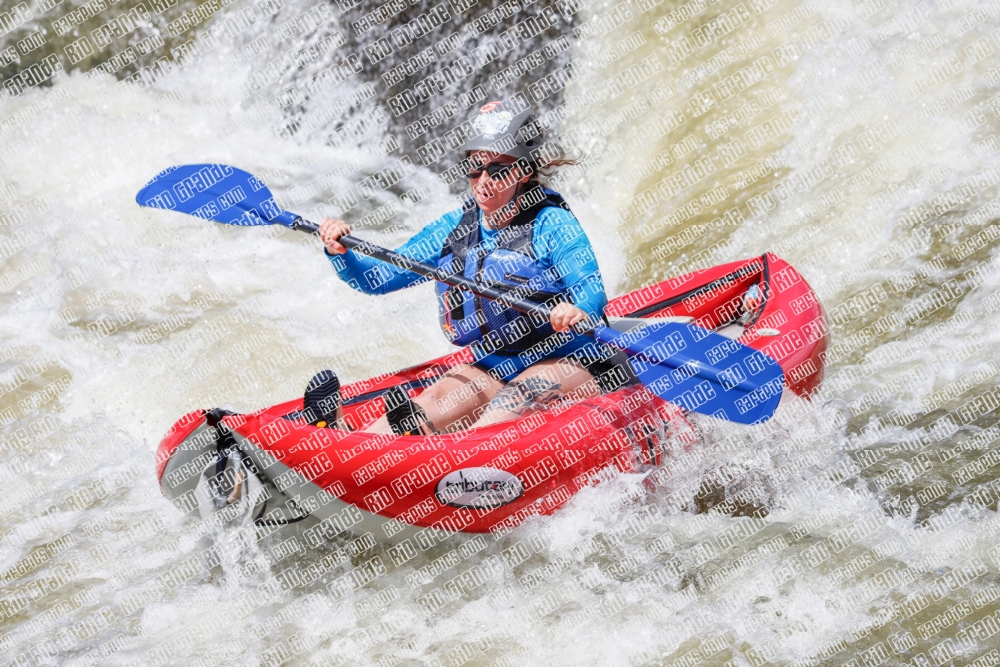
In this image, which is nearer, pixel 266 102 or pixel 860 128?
pixel 860 128

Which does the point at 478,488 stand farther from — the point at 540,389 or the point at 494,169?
the point at 494,169

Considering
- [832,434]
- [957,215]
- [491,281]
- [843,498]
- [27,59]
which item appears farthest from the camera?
[27,59]

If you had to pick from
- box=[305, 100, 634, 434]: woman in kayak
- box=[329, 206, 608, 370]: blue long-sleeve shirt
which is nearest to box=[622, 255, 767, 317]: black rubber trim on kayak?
box=[305, 100, 634, 434]: woman in kayak

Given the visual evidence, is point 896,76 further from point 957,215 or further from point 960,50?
point 957,215

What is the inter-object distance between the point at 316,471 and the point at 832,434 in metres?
2.05

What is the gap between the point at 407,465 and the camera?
257cm

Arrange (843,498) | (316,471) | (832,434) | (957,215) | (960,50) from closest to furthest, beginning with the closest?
Answer: (316,471)
(843,498)
(832,434)
(957,215)
(960,50)

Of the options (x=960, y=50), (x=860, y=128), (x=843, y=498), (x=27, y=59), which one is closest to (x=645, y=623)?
(x=843, y=498)

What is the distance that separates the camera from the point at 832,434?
139 inches

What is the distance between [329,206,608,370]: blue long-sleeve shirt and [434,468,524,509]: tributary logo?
0.49 metres

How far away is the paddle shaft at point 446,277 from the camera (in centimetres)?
275

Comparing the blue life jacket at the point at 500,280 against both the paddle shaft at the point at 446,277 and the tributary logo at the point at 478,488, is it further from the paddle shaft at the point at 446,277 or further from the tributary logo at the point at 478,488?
the tributary logo at the point at 478,488

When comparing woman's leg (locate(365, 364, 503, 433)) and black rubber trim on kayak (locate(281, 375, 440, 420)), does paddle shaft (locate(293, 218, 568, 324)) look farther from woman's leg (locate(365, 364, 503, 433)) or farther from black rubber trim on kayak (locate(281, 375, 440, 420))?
black rubber trim on kayak (locate(281, 375, 440, 420))

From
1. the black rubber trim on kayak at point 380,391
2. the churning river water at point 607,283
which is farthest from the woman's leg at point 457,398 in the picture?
the churning river water at point 607,283
